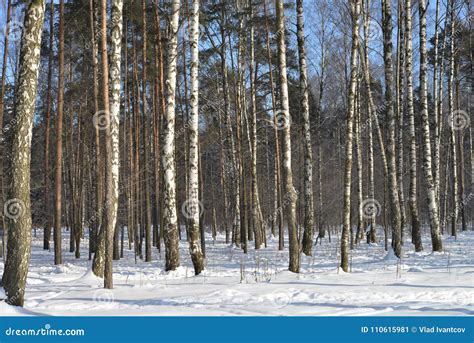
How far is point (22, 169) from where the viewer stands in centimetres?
641

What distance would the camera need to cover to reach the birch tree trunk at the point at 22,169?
635 cm

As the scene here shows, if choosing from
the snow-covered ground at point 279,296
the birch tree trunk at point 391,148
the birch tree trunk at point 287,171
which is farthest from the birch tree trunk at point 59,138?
the birch tree trunk at point 391,148

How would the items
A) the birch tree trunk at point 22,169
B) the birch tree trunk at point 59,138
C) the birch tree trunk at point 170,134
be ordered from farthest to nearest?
the birch tree trunk at point 59,138
the birch tree trunk at point 170,134
the birch tree trunk at point 22,169

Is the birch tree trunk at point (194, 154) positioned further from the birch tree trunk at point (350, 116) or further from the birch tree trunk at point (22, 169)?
the birch tree trunk at point (22, 169)

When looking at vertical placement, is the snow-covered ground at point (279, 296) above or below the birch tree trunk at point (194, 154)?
below

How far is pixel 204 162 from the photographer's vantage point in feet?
134

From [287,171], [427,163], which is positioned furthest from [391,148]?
[287,171]

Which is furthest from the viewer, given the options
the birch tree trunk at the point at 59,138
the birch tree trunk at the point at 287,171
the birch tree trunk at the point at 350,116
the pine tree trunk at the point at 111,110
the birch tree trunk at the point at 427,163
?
the birch tree trunk at the point at 59,138

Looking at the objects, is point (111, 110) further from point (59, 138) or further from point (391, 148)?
point (391, 148)

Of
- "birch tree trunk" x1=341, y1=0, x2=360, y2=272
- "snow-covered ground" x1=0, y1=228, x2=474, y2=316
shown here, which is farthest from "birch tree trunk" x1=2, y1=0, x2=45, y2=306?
"birch tree trunk" x1=341, y1=0, x2=360, y2=272

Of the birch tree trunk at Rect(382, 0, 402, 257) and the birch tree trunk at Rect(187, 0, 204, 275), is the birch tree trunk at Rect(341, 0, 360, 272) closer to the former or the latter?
the birch tree trunk at Rect(382, 0, 402, 257)

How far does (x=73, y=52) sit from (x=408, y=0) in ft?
43.7

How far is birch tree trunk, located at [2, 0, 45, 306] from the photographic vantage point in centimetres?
635

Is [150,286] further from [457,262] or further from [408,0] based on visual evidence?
[408,0]
